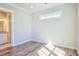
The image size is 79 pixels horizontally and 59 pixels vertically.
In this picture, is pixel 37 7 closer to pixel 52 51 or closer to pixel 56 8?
pixel 56 8

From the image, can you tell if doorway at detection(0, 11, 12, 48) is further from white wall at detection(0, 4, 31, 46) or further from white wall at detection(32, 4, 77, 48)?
white wall at detection(32, 4, 77, 48)

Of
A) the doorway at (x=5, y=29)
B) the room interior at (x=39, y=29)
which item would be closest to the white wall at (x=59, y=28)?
the room interior at (x=39, y=29)

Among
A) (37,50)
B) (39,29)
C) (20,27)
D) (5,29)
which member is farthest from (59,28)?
(5,29)

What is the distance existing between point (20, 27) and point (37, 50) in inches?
18.2

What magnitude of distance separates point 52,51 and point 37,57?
0.87ft

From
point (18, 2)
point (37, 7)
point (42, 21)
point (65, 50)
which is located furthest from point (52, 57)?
point (18, 2)

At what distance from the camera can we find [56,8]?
1.55 metres

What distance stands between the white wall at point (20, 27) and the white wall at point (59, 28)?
10 centimetres

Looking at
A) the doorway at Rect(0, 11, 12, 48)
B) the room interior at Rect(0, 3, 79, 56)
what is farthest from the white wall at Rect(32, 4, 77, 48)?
the doorway at Rect(0, 11, 12, 48)

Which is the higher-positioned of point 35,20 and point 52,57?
point 35,20

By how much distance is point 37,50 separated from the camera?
5.18 ft

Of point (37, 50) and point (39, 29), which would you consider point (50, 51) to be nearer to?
point (37, 50)

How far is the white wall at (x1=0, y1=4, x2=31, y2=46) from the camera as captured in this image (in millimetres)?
1566

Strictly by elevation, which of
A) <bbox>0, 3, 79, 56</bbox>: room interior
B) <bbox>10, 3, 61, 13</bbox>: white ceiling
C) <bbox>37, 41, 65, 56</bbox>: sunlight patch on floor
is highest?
<bbox>10, 3, 61, 13</bbox>: white ceiling
